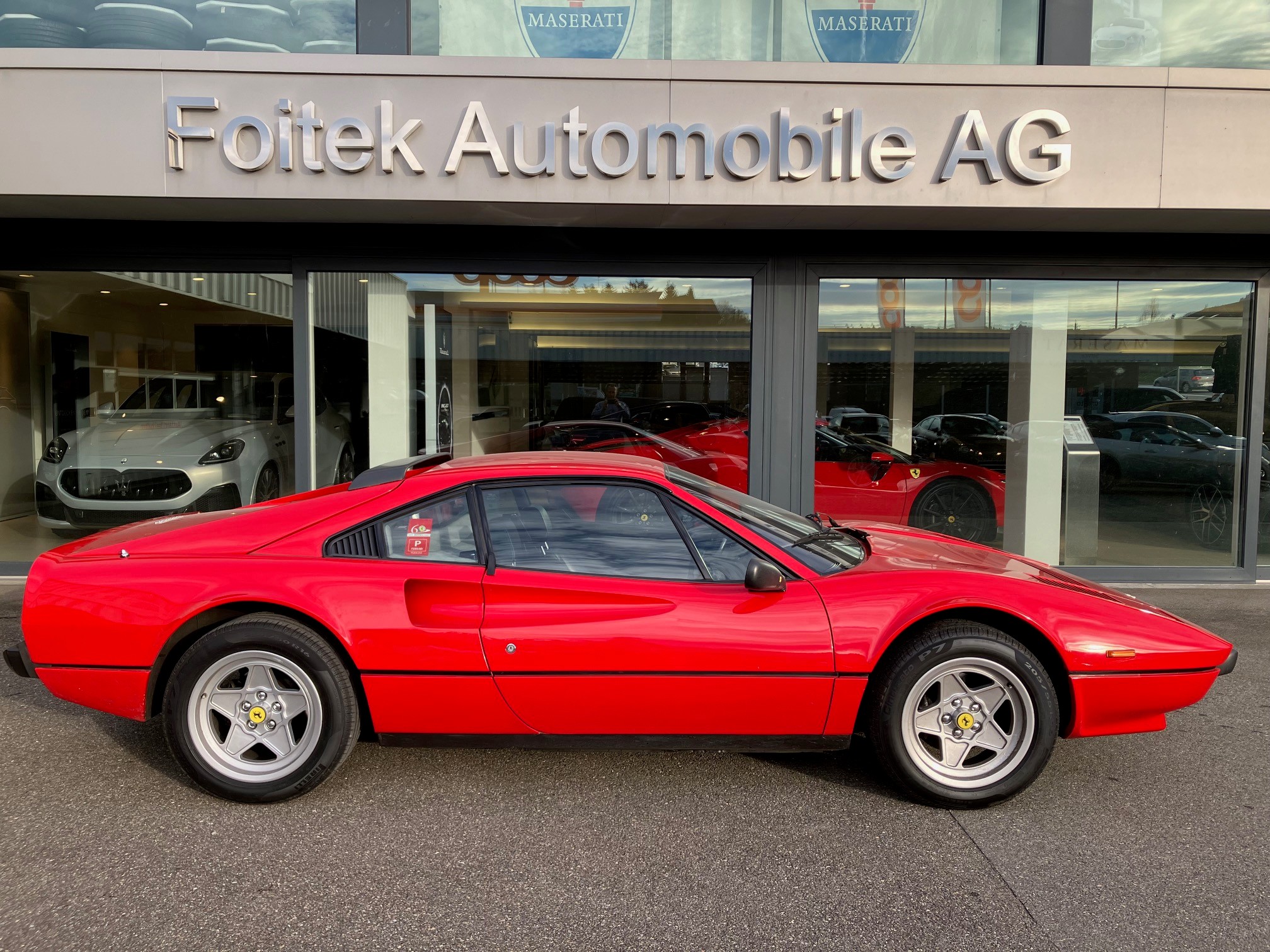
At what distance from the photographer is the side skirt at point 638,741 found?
3326mm

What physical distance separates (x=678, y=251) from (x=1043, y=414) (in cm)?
355

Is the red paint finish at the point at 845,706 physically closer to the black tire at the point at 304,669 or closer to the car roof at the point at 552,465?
the car roof at the point at 552,465

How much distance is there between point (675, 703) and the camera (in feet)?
10.8

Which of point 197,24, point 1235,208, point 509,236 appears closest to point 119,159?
point 197,24

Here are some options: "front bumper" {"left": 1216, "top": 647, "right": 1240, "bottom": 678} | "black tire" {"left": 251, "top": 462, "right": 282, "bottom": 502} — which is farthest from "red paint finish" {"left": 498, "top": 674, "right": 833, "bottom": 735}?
"black tire" {"left": 251, "top": 462, "right": 282, "bottom": 502}

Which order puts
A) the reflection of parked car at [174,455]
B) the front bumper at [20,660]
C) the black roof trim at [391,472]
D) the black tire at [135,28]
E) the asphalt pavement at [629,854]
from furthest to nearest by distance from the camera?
the reflection of parked car at [174,455], the black tire at [135,28], the black roof trim at [391,472], the front bumper at [20,660], the asphalt pavement at [629,854]

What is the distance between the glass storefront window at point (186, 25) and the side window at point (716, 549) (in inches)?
220

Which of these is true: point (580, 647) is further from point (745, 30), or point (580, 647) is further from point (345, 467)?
point (745, 30)

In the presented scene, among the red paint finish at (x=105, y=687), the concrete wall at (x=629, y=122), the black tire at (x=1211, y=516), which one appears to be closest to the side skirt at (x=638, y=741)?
the red paint finish at (x=105, y=687)

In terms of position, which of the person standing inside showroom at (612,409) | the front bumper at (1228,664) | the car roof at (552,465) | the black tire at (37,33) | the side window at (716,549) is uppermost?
the black tire at (37,33)

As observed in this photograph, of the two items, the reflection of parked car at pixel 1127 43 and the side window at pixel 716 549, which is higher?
the reflection of parked car at pixel 1127 43

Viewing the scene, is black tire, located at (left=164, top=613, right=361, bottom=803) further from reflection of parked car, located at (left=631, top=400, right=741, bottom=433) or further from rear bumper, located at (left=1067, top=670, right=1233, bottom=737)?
reflection of parked car, located at (left=631, top=400, right=741, bottom=433)

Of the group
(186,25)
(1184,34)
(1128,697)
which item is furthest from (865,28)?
(1128,697)

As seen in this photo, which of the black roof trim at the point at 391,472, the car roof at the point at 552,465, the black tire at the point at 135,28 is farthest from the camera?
the black tire at the point at 135,28
